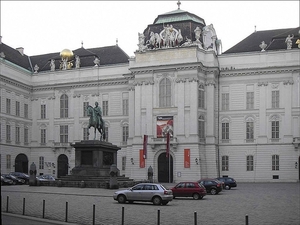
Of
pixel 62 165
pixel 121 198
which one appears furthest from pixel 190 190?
pixel 62 165

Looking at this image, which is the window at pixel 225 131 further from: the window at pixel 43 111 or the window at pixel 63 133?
the window at pixel 43 111

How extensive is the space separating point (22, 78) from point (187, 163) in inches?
1142

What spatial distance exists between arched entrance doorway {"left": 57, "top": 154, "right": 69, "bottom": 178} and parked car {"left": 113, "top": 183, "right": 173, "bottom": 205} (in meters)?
46.3

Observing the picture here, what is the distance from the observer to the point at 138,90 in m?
67.2

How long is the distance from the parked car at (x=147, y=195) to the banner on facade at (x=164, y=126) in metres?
36.5

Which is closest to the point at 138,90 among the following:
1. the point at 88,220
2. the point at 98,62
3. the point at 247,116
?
the point at 98,62

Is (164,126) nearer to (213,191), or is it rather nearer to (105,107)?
(105,107)

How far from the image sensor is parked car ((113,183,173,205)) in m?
27.9

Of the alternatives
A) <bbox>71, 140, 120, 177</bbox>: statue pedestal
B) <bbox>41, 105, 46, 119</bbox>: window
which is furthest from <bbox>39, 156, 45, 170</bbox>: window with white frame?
<bbox>71, 140, 120, 177</bbox>: statue pedestal

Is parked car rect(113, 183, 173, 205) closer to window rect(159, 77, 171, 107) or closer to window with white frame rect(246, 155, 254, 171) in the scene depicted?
window rect(159, 77, 171, 107)

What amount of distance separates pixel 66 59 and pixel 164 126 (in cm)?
2115

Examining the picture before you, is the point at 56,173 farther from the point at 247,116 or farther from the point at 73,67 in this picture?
the point at 247,116

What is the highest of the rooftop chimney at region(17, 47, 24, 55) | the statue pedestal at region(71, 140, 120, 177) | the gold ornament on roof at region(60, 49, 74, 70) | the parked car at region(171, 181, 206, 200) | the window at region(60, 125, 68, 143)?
the rooftop chimney at region(17, 47, 24, 55)

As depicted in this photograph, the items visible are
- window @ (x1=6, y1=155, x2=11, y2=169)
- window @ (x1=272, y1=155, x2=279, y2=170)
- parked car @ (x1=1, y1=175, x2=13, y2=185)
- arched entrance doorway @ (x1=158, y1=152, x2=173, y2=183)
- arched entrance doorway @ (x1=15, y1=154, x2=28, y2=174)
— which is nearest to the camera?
parked car @ (x1=1, y1=175, x2=13, y2=185)
